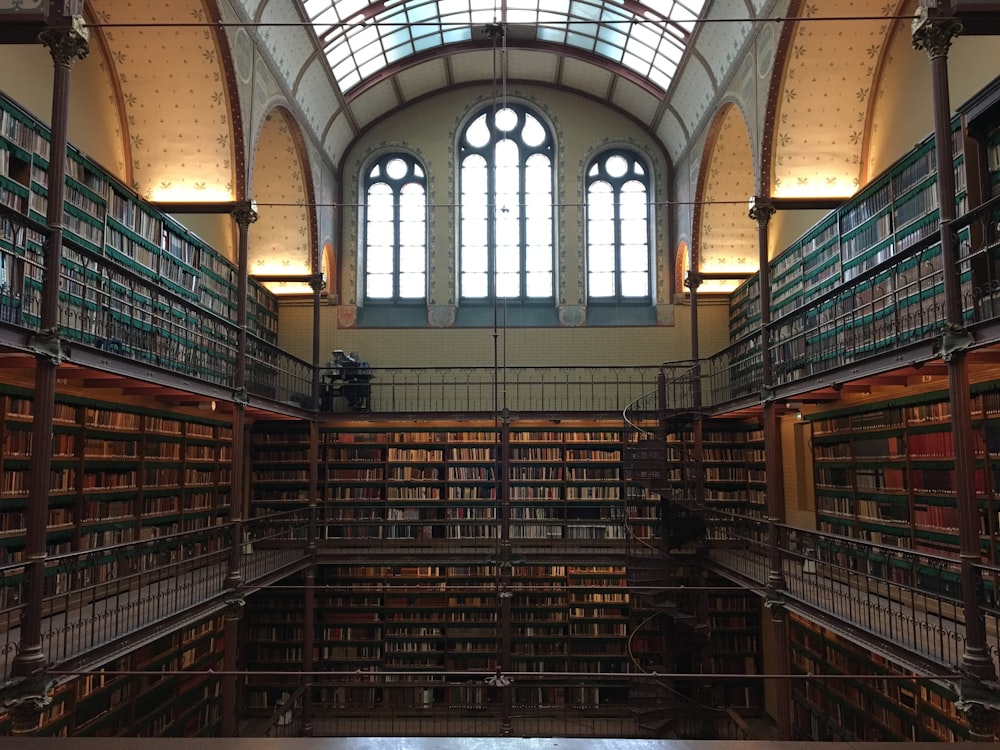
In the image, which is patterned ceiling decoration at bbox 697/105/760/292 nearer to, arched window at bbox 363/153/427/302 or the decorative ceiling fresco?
the decorative ceiling fresco

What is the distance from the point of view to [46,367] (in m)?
5.05

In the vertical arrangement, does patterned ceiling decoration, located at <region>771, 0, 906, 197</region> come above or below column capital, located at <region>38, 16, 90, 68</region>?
above

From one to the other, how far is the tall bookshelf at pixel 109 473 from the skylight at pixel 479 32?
6.19 meters

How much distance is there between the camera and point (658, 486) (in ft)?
31.5

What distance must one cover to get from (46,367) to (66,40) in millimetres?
2305

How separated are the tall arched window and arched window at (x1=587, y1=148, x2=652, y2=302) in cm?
77

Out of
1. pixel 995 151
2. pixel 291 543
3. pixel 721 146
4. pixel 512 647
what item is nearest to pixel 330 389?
pixel 291 543

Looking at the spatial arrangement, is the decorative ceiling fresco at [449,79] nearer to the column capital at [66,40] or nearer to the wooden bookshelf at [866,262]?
the wooden bookshelf at [866,262]

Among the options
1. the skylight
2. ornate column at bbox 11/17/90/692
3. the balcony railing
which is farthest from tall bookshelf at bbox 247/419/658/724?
ornate column at bbox 11/17/90/692

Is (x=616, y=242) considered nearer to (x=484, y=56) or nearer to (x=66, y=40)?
(x=484, y=56)

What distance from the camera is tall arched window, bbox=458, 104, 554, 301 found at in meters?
13.9

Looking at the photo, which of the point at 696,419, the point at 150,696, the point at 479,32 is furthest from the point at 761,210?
the point at 150,696

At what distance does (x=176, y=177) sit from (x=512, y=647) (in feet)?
26.7

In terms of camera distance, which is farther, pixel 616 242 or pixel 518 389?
pixel 616 242
